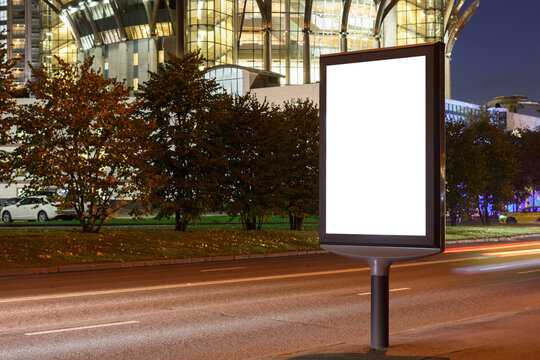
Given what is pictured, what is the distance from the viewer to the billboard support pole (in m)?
6.46

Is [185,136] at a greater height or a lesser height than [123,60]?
lesser

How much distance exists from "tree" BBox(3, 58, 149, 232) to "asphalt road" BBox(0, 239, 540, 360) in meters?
6.45

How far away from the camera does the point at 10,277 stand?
18.3 metres

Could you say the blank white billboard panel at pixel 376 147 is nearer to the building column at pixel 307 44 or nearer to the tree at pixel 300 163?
the tree at pixel 300 163

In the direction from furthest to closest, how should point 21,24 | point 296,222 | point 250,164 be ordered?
point 21,24 → point 296,222 → point 250,164

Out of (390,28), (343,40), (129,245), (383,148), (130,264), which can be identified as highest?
(390,28)

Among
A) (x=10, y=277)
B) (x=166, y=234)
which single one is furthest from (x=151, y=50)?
(x=10, y=277)

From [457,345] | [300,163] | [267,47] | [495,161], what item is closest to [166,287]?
[457,345]

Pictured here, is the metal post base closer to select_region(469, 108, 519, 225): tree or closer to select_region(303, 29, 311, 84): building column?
select_region(469, 108, 519, 225): tree

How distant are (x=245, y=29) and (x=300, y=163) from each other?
228 ft

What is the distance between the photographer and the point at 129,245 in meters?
23.9

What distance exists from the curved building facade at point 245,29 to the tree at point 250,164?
5953 cm

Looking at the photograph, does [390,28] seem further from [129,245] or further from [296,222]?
[129,245]

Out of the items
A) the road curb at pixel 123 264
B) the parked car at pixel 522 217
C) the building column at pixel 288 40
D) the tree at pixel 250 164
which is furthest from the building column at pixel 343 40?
the road curb at pixel 123 264
